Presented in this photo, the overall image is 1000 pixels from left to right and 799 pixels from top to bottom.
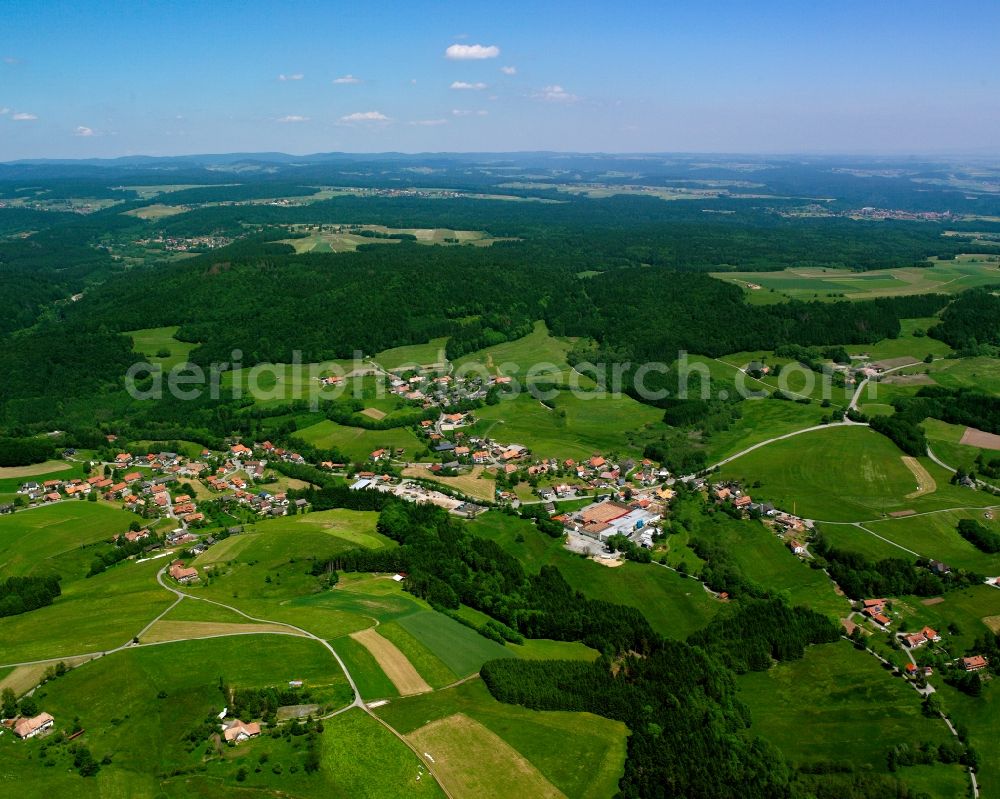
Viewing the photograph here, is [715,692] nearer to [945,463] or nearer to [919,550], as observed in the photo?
[919,550]

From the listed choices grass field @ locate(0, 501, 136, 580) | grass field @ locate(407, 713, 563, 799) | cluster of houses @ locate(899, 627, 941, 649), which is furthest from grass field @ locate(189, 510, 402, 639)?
cluster of houses @ locate(899, 627, 941, 649)

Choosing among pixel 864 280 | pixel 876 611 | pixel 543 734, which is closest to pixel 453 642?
pixel 543 734

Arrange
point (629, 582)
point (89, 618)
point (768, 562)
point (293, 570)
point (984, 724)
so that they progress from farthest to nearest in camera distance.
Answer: point (768, 562) → point (293, 570) → point (629, 582) → point (89, 618) → point (984, 724)

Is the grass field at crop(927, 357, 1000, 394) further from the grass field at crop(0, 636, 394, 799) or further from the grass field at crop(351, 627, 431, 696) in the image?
the grass field at crop(0, 636, 394, 799)

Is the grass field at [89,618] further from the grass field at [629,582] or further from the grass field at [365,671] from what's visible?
the grass field at [629,582]

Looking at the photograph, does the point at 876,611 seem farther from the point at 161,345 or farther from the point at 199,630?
the point at 161,345

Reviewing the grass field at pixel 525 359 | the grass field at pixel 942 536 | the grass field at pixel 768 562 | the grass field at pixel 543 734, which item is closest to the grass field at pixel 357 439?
the grass field at pixel 525 359
